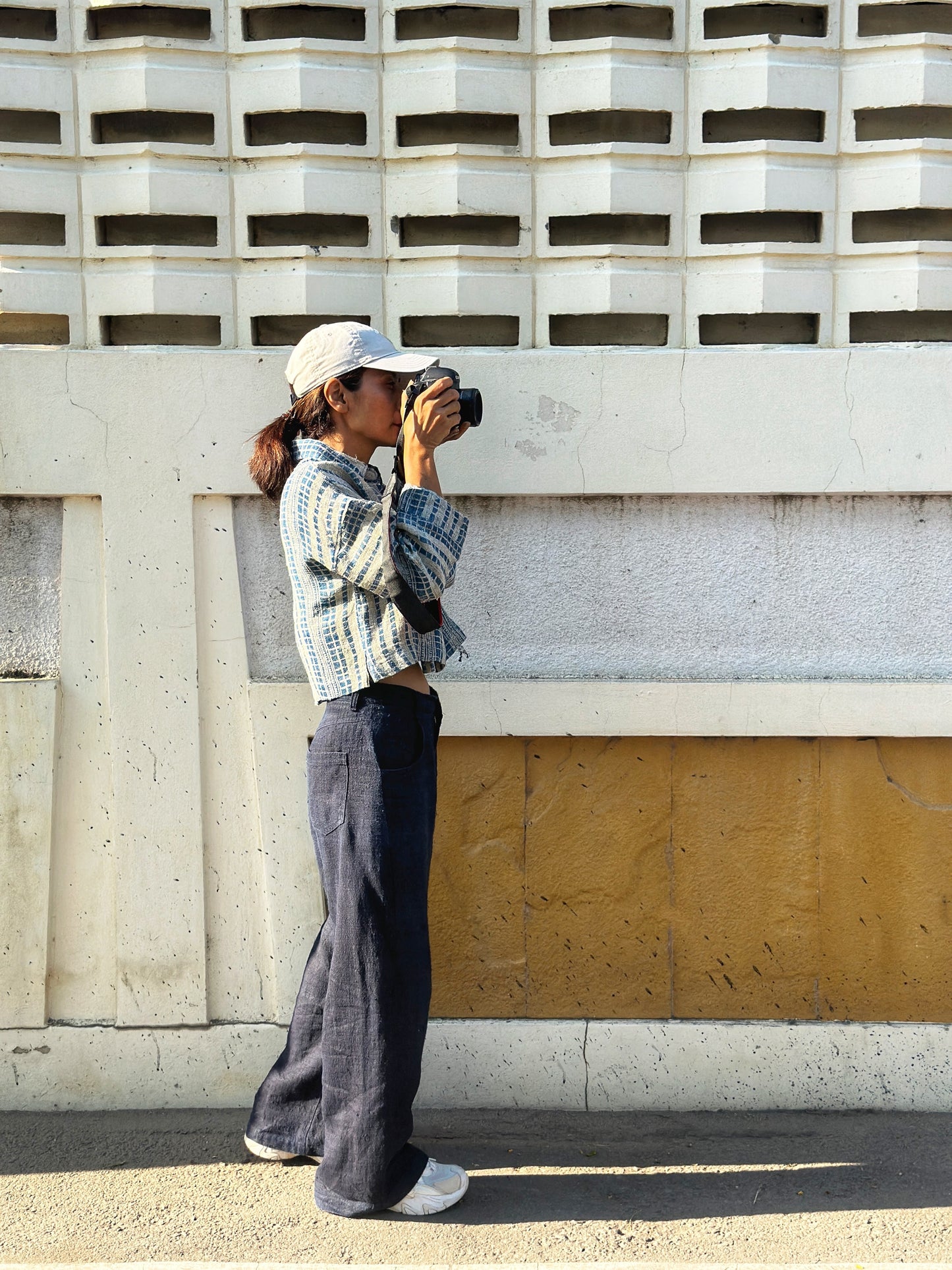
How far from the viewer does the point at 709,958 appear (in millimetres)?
3047

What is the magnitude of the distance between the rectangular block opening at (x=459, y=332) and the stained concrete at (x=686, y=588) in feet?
1.37

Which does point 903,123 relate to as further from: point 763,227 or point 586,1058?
point 586,1058

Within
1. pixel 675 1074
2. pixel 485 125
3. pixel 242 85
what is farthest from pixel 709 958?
pixel 242 85

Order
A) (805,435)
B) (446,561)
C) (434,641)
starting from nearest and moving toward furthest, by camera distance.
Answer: (446,561) → (434,641) → (805,435)

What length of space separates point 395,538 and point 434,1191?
4.78 feet

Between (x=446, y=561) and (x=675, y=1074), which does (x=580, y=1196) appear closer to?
(x=675, y=1074)

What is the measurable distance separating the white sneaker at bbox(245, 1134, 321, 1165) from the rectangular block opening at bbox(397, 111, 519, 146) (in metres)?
2.51

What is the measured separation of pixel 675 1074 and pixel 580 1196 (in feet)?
1.65

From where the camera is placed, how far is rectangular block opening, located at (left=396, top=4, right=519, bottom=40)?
9.64 feet

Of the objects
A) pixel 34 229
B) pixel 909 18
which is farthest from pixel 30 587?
pixel 909 18

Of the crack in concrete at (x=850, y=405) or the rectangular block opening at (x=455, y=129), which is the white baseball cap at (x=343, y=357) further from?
the crack in concrete at (x=850, y=405)

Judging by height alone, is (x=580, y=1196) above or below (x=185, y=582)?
below

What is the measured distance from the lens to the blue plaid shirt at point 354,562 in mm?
2293

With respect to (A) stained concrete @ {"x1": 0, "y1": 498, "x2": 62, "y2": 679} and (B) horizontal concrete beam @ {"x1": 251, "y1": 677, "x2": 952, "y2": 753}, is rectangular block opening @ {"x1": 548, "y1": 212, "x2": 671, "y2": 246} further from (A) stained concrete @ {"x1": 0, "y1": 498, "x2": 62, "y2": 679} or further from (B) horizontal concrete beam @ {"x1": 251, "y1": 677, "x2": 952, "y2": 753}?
(A) stained concrete @ {"x1": 0, "y1": 498, "x2": 62, "y2": 679}
